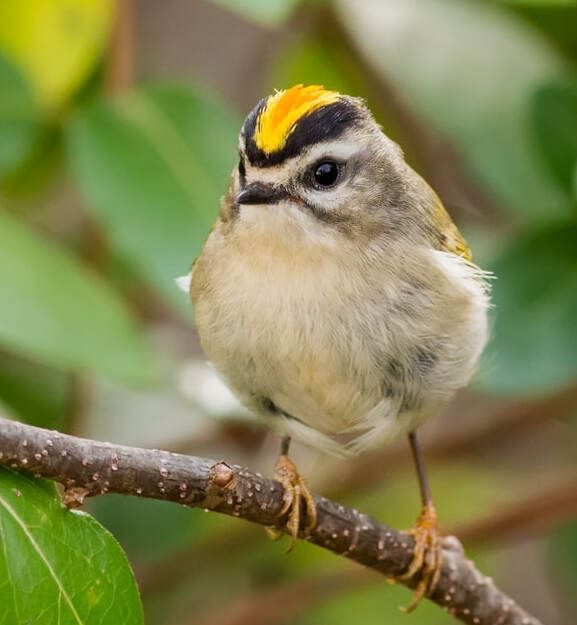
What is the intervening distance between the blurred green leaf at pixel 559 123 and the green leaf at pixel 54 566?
1.63 meters

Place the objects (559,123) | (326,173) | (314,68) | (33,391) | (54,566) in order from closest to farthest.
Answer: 1. (54,566)
2. (326,173)
3. (559,123)
4. (33,391)
5. (314,68)

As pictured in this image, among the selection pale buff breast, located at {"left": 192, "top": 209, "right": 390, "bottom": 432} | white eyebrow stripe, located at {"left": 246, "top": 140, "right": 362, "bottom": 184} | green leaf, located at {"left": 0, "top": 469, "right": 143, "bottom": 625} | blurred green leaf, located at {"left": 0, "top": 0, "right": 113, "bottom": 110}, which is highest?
blurred green leaf, located at {"left": 0, "top": 0, "right": 113, "bottom": 110}

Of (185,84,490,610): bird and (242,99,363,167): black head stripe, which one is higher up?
(242,99,363,167): black head stripe

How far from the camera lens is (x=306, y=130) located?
216cm

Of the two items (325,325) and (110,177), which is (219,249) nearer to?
(325,325)

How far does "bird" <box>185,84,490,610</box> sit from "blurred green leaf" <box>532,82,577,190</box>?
2.14 ft

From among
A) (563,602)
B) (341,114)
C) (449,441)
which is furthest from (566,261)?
(563,602)

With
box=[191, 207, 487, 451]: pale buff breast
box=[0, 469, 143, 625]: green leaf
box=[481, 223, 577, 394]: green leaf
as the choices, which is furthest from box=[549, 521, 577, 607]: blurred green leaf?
box=[0, 469, 143, 625]: green leaf

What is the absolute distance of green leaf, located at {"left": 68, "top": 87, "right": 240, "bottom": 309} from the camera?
8.77 ft

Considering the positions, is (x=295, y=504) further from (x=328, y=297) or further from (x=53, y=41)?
(x=53, y=41)

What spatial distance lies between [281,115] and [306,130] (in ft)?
0.16

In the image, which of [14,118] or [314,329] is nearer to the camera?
[314,329]

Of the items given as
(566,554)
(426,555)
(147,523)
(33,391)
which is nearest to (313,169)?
(426,555)

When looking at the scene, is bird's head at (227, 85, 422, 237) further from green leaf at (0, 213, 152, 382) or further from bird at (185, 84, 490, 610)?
green leaf at (0, 213, 152, 382)
